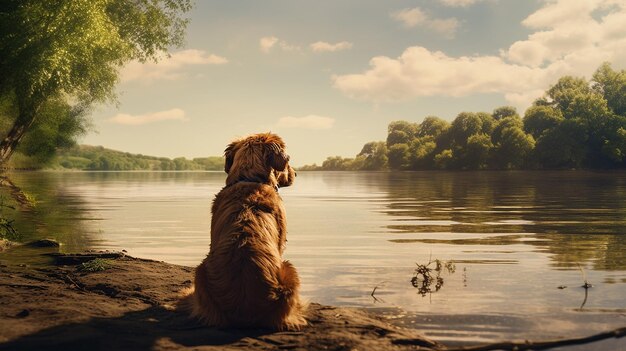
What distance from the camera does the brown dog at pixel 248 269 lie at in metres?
6.21

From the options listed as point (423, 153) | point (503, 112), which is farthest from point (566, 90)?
point (423, 153)

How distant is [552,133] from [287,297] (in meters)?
120

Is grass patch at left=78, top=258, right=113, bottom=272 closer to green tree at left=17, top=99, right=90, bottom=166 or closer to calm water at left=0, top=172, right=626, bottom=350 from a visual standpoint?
calm water at left=0, top=172, right=626, bottom=350

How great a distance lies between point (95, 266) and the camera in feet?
34.9

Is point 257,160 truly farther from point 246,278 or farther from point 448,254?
point 448,254

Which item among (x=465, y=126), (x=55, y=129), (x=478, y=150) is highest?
(x=465, y=126)

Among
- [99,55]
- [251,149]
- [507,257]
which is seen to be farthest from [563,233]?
[99,55]

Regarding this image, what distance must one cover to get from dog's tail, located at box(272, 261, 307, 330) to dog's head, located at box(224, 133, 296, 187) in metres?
1.39

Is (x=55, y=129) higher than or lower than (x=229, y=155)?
higher

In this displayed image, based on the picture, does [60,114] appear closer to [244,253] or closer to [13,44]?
[13,44]

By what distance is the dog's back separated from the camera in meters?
6.20

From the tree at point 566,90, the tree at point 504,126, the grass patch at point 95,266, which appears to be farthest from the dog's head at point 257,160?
the tree at point 566,90

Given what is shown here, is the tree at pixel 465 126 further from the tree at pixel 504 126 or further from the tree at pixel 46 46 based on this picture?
the tree at pixel 46 46

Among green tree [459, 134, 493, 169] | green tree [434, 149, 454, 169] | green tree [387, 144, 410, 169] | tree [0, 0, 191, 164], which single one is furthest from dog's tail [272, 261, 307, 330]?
green tree [387, 144, 410, 169]
